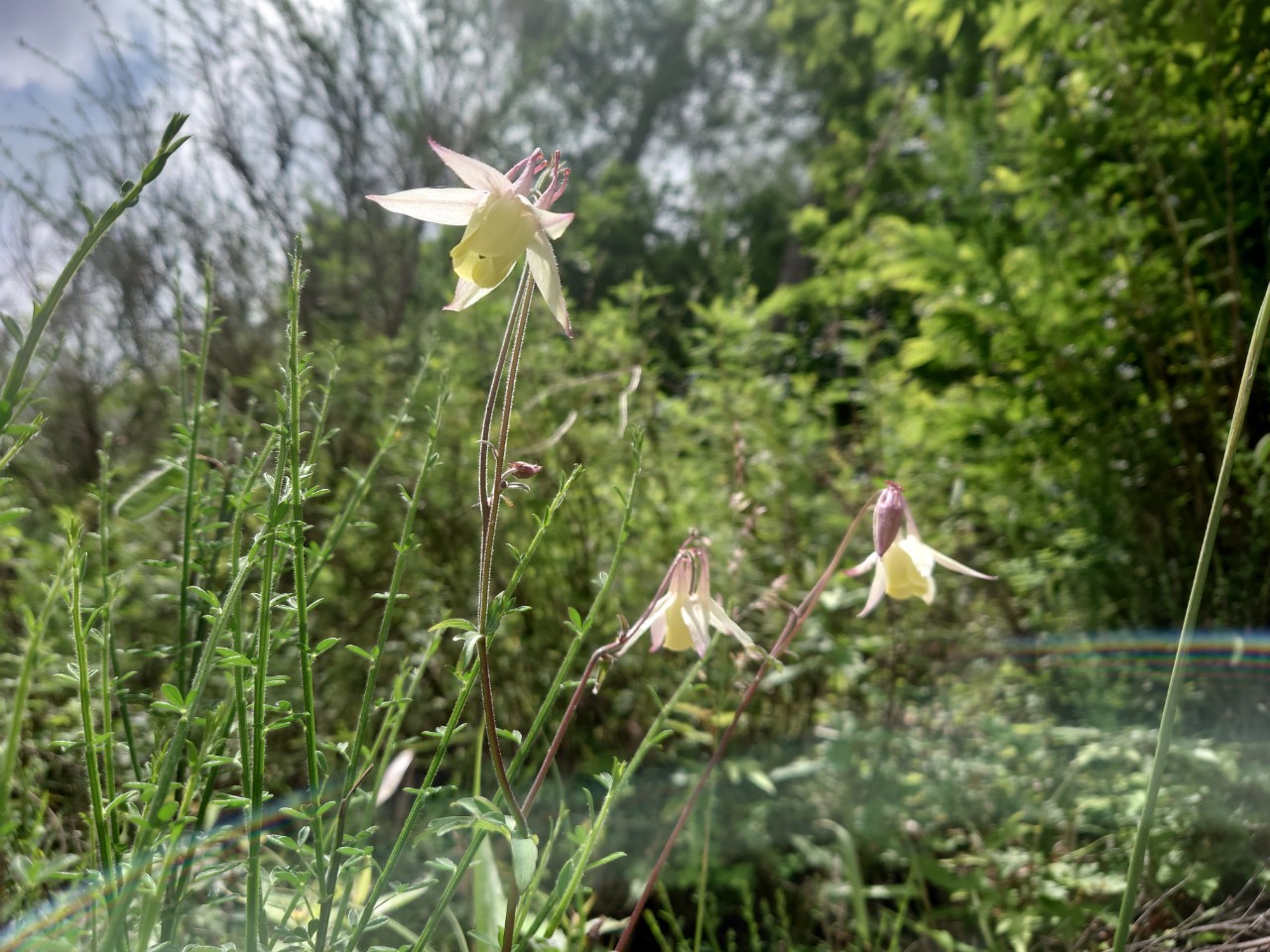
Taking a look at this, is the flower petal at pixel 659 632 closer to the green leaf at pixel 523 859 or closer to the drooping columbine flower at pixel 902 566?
the drooping columbine flower at pixel 902 566

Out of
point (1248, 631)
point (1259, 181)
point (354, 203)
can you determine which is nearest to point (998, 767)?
point (1248, 631)

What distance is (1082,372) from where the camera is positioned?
171cm

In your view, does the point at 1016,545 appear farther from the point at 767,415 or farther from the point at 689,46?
the point at 689,46

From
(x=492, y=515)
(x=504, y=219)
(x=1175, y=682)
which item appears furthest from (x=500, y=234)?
(x=1175, y=682)

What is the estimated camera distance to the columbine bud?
2.85 feet

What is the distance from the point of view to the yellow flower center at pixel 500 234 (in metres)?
0.63

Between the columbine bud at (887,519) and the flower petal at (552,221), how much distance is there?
0.48 meters

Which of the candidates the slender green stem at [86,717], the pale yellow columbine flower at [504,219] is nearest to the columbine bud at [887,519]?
the pale yellow columbine flower at [504,219]

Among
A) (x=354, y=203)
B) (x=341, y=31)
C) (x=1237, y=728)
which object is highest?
(x=341, y=31)

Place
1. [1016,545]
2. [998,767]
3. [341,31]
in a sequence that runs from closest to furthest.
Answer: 1. [998,767]
2. [1016,545]
3. [341,31]

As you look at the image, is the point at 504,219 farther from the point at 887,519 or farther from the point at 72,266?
the point at 887,519

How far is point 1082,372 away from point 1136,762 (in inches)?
31.7

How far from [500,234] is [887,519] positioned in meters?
0.52

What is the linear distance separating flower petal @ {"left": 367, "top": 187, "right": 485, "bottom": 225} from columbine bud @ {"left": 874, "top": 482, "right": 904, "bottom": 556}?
53 cm
